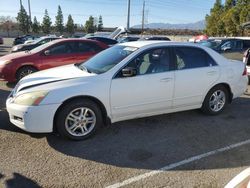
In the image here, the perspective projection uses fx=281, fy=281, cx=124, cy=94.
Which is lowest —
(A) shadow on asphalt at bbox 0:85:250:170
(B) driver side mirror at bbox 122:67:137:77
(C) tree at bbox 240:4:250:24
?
(A) shadow on asphalt at bbox 0:85:250:170

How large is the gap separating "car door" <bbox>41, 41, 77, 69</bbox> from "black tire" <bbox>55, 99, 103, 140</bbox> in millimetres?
4586

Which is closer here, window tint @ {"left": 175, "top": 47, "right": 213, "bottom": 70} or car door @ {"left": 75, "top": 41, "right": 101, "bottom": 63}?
window tint @ {"left": 175, "top": 47, "right": 213, "bottom": 70}

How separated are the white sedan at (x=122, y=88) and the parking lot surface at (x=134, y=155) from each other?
30cm

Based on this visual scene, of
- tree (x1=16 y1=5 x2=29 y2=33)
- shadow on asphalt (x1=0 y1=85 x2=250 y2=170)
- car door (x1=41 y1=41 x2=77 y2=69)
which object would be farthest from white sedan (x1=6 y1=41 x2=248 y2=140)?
tree (x1=16 y1=5 x2=29 y2=33)

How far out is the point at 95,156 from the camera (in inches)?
154

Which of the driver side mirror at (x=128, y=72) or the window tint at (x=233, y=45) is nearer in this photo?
the driver side mirror at (x=128, y=72)

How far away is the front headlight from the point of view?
4035 mm

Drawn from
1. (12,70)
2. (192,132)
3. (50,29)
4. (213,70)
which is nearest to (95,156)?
(192,132)

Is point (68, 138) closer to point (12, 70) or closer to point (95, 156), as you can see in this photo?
point (95, 156)

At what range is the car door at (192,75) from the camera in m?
5.03

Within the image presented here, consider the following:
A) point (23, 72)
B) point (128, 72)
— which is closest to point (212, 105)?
point (128, 72)

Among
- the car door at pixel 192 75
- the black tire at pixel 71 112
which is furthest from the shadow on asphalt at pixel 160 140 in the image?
the car door at pixel 192 75

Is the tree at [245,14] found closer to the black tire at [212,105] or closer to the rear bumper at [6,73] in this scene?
the black tire at [212,105]

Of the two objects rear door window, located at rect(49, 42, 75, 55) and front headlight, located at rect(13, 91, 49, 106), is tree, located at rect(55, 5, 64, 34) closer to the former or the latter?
rear door window, located at rect(49, 42, 75, 55)
